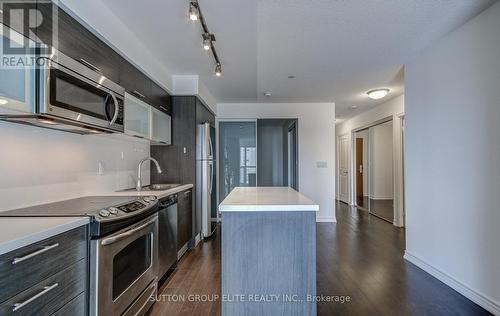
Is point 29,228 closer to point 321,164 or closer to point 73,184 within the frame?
point 73,184

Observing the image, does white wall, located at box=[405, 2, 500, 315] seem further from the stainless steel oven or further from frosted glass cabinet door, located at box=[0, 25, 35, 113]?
frosted glass cabinet door, located at box=[0, 25, 35, 113]

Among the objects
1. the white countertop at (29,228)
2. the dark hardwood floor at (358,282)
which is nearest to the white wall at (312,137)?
the dark hardwood floor at (358,282)

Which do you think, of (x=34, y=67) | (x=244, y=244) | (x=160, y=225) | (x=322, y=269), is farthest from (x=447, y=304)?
(x=34, y=67)

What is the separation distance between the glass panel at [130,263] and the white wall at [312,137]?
389 centimetres

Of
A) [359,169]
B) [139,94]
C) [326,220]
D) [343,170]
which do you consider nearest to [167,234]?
[139,94]

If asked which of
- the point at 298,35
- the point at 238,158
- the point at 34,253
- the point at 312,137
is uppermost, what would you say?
the point at 298,35

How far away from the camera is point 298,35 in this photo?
271 centimetres

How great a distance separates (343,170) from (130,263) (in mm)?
7383

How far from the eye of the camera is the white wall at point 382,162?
8.18 m

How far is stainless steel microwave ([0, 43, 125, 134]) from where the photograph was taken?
57.4 inches

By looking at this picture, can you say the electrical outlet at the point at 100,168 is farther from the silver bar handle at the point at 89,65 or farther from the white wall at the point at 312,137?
the white wall at the point at 312,137

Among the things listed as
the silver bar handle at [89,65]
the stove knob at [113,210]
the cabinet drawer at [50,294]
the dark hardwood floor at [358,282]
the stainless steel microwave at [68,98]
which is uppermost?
the silver bar handle at [89,65]

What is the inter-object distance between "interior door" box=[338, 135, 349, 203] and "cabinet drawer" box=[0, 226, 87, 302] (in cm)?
733

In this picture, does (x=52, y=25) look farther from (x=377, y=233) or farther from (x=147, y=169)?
(x=377, y=233)
